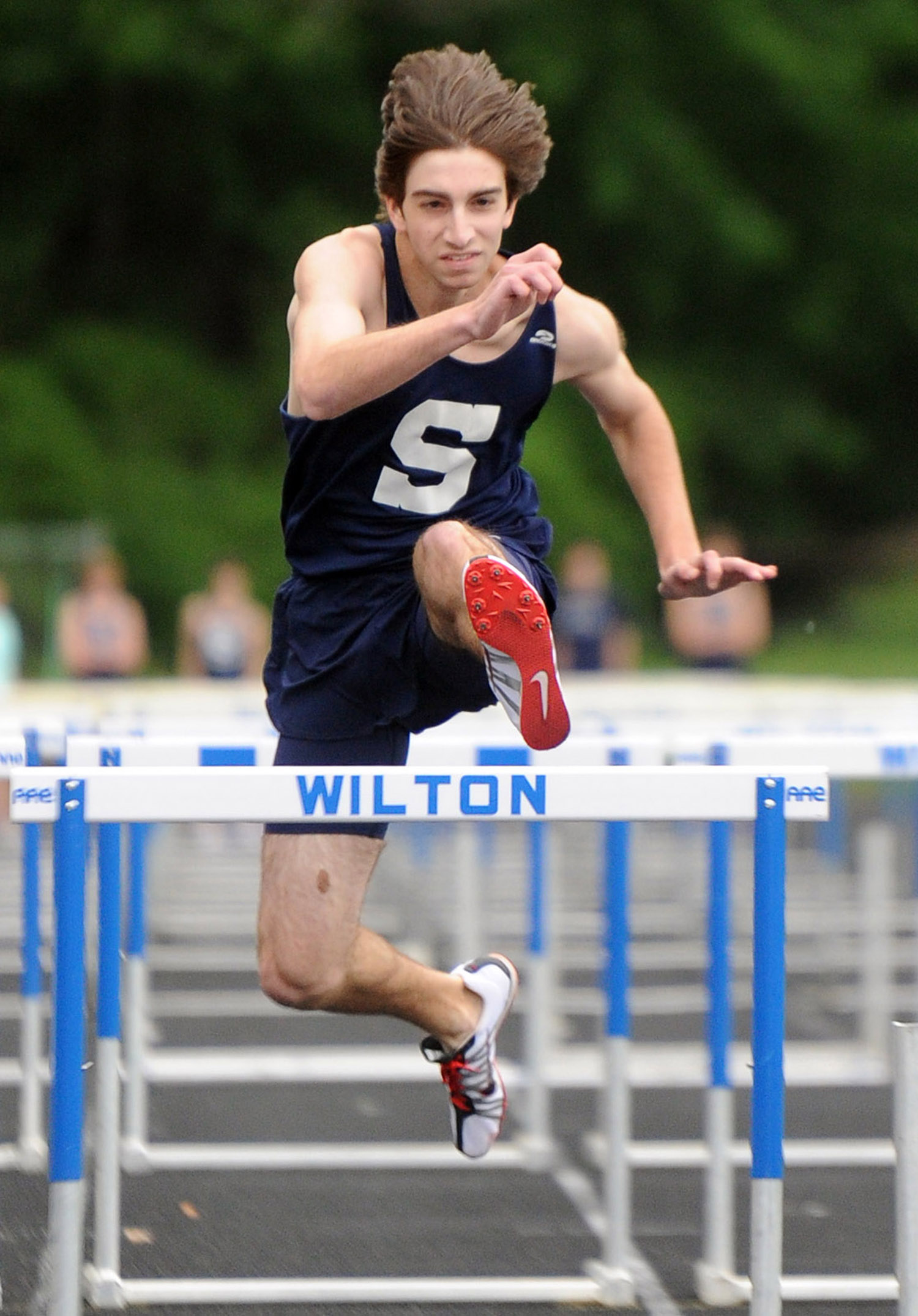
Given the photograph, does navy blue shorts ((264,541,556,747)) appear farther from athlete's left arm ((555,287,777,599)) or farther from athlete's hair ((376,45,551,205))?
athlete's hair ((376,45,551,205))

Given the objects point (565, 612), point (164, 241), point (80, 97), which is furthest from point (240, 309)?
point (565, 612)

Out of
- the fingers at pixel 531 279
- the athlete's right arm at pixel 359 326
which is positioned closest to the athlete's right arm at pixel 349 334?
the athlete's right arm at pixel 359 326

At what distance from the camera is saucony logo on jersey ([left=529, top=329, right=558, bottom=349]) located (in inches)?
162

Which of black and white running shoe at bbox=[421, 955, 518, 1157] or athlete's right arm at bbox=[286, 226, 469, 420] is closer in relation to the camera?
athlete's right arm at bbox=[286, 226, 469, 420]

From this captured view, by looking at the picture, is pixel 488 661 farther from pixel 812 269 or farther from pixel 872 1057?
pixel 812 269

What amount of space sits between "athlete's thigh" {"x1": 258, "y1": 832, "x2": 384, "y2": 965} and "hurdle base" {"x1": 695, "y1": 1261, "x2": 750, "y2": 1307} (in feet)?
3.63

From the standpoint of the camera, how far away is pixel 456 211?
3.81 m

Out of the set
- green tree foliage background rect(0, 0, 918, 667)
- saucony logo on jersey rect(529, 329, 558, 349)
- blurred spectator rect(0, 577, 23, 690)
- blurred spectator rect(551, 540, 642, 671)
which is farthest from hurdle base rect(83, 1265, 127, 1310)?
green tree foliage background rect(0, 0, 918, 667)

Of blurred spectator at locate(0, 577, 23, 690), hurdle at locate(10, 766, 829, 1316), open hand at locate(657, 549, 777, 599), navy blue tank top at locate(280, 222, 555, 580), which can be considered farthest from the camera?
blurred spectator at locate(0, 577, 23, 690)

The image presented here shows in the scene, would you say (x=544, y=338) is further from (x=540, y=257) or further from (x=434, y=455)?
(x=540, y=257)

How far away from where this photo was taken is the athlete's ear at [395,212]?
396 cm

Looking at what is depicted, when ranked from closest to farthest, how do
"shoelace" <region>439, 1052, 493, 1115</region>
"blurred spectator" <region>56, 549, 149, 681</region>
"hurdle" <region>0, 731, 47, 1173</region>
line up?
"shoelace" <region>439, 1052, 493, 1115</region>
"hurdle" <region>0, 731, 47, 1173</region>
"blurred spectator" <region>56, 549, 149, 681</region>

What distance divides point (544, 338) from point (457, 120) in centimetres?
49

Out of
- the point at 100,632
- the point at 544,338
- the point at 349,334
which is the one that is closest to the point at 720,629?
the point at 100,632
